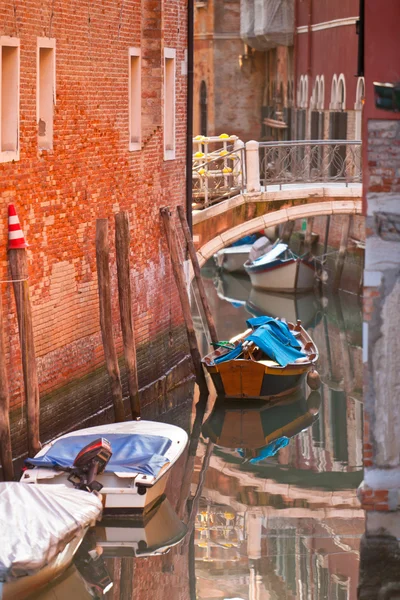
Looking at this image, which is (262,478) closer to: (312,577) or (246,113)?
(312,577)

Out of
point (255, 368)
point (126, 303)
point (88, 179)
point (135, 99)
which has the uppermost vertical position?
point (135, 99)

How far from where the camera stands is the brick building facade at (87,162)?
10.2m

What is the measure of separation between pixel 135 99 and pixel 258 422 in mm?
3487

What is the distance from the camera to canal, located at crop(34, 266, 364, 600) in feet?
28.2

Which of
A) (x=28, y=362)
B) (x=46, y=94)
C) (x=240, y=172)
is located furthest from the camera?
(x=240, y=172)

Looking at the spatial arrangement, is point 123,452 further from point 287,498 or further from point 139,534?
point 287,498

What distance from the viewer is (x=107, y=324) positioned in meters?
11.2

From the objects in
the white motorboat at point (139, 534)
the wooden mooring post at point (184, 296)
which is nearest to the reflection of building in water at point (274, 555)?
the white motorboat at point (139, 534)

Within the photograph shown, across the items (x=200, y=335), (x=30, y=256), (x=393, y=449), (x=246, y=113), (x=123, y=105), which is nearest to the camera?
(x=393, y=449)

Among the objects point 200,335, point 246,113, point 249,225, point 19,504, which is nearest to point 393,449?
point 19,504

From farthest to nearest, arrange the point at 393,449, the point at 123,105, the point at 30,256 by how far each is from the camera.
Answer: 1. the point at 123,105
2. the point at 30,256
3. the point at 393,449

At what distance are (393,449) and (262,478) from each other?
3.99 meters

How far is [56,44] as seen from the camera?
10.9 m

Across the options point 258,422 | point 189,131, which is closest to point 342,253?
point 189,131
